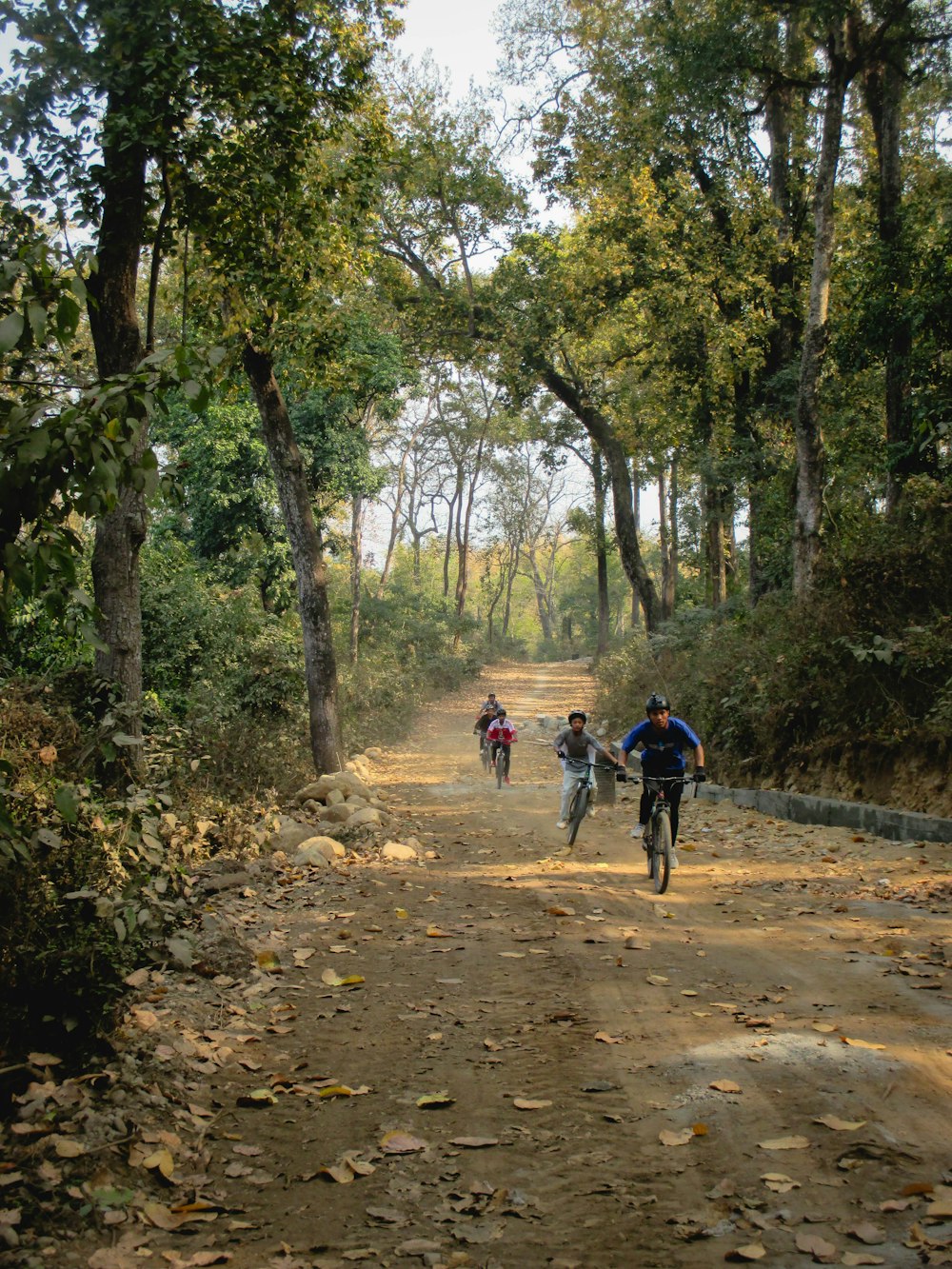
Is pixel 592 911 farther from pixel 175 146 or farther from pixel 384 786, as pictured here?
pixel 384 786

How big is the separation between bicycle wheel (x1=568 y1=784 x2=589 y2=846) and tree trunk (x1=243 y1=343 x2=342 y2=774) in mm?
4614

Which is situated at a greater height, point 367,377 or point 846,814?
point 367,377

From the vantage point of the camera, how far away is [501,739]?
18375 millimetres

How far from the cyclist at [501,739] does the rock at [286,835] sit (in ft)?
23.1

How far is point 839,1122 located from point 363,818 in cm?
858

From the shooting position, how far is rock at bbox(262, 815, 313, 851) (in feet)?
36.0

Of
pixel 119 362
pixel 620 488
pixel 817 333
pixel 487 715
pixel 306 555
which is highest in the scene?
pixel 817 333

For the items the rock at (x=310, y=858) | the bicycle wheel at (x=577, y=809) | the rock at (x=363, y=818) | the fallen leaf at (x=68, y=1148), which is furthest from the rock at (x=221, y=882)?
the fallen leaf at (x=68, y=1148)

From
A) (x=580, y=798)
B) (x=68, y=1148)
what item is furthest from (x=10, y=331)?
(x=580, y=798)

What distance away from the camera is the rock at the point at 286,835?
432 inches

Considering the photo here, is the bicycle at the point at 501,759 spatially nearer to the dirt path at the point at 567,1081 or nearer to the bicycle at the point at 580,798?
A: the bicycle at the point at 580,798

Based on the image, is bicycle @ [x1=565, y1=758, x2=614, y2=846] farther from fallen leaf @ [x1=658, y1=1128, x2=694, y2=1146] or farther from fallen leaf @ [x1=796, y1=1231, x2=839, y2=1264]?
fallen leaf @ [x1=796, y1=1231, x2=839, y2=1264]

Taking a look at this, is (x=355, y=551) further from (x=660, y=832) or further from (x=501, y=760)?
(x=660, y=832)

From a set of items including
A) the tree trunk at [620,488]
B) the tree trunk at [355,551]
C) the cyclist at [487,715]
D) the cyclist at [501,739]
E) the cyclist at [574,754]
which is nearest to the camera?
the cyclist at [574,754]
